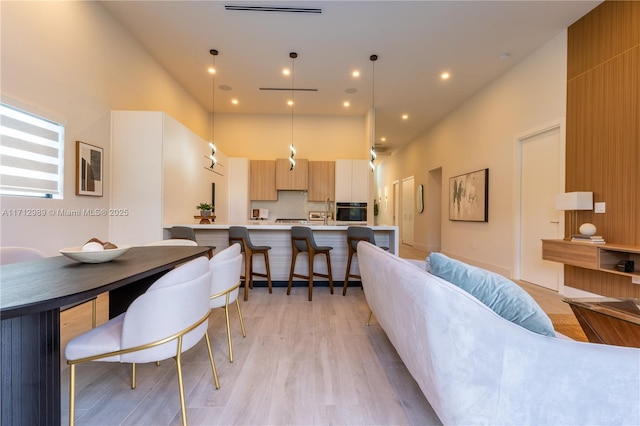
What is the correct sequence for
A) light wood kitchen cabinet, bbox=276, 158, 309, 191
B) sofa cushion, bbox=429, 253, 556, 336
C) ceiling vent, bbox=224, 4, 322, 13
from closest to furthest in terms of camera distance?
sofa cushion, bbox=429, 253, 556, 336, ceiling vent, bbox=224, 4, 322, 13, light wood kitchen cabinet, bbox=276, 158, 309, 191

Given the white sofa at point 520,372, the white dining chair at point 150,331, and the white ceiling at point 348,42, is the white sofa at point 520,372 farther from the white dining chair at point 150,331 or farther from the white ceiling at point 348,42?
the white ceiling at point 348,42

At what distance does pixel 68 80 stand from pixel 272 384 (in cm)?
373

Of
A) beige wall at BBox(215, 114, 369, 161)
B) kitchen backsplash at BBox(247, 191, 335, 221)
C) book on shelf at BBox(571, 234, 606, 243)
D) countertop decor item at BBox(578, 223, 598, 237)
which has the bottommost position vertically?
book on shelf at BBox(571, 234, 606, 243)

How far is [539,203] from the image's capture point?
4082 mm

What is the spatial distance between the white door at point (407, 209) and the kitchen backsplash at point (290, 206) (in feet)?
12.6

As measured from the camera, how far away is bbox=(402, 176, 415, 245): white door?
9.20 metres

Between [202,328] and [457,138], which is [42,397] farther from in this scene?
[457,138]

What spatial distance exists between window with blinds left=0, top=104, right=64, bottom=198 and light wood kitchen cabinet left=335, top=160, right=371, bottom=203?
15.5 ft

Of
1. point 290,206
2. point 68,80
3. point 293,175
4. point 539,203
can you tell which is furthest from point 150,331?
point 290,206

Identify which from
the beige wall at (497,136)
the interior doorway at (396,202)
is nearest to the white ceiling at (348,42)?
the beige wall at (497,136)

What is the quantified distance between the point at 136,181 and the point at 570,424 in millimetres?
4458

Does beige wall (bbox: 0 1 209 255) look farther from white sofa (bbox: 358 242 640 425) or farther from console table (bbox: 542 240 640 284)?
console table (bbox: 542 240 640 284)

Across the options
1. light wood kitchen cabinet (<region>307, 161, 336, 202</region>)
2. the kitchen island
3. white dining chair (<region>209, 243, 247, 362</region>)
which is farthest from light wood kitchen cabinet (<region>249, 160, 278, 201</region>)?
white dining chair (<region>209, 243, 247, 362</region>)

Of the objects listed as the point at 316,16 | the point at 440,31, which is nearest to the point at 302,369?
the point at 316,16
